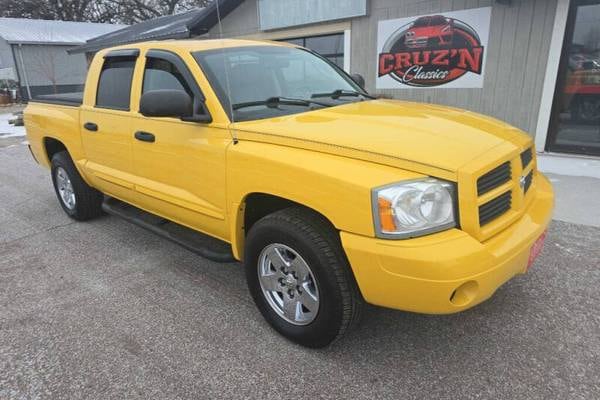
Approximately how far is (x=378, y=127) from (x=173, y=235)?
1.87 meters

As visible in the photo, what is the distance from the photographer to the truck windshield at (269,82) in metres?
3.02

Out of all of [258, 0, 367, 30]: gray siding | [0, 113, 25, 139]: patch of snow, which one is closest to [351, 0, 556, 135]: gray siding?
[258, 0, 367, 30]: gray siding

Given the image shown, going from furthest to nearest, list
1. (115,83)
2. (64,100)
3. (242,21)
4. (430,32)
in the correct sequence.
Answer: (242,21), (430,32), (64,100), (115,83)

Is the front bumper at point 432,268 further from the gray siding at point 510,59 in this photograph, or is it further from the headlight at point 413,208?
the gray siding at point 510,59

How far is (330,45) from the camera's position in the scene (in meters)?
10.4

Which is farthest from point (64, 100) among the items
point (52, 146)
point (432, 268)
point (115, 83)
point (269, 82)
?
point (432, 268)

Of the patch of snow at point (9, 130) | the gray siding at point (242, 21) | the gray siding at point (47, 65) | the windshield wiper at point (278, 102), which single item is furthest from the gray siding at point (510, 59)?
the gray siding at point (47, 65)

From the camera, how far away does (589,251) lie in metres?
3.89

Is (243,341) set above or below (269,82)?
below

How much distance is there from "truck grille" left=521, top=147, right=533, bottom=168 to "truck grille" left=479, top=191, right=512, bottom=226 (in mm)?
338

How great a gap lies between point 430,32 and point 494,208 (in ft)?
23.2

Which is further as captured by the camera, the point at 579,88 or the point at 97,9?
the point at 97,9

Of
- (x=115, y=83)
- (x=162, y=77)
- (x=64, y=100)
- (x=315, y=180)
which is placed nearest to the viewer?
(x=315, y=180)

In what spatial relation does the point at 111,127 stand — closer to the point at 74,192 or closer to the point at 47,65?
the point at 74,192
